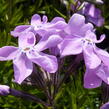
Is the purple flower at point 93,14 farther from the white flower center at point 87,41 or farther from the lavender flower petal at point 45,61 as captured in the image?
the lavender flower petal at point 45,61

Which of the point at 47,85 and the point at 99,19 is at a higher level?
the point at 47,85

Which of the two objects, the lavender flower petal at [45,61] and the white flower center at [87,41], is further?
the white flower center at [87,41]

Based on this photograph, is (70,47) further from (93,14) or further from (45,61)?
(93,14)

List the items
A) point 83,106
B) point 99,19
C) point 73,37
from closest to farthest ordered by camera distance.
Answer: point 73,37 < point 83,106 < point 99,19

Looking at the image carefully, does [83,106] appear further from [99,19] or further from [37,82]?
[99,19]

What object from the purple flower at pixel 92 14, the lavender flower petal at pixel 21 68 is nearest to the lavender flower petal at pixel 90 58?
the lavender flower petal at pixel 21 68

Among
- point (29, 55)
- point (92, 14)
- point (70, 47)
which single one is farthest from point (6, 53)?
point (92, 14)

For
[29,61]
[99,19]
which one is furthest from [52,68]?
[99,19]
